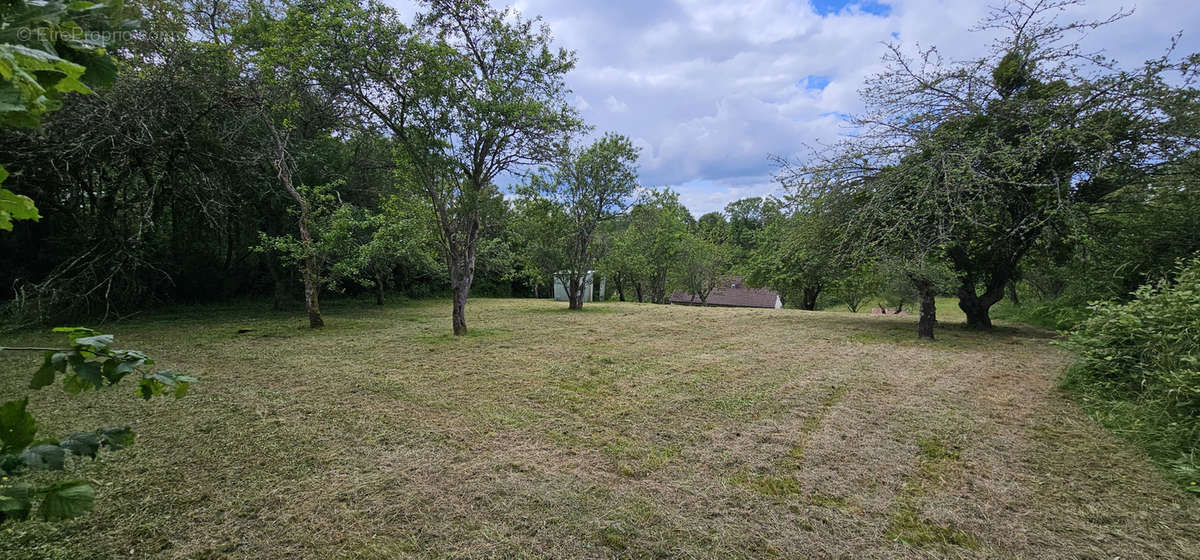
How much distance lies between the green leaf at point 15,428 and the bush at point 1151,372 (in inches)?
169

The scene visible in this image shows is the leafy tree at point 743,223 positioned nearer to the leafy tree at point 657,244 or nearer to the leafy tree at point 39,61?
the leafy tree at point 657,244

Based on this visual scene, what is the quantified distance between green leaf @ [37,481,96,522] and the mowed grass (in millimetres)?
1295

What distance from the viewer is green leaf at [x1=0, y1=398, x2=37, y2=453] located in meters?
0.73

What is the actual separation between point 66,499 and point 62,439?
104 millimetres

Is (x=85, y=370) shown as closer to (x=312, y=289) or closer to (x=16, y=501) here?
(x=16, y=501)

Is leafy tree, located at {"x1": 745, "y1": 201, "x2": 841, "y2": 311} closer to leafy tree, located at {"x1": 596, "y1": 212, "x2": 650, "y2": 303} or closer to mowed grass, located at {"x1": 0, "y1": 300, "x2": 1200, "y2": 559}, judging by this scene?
mowed grass, located at {"x1": 0, "y1": 300, "x2": 1200, "y2": 559}

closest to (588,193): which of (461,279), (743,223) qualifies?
(461,279)

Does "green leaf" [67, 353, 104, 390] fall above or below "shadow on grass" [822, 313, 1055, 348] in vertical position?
above

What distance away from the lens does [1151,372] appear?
331 cm

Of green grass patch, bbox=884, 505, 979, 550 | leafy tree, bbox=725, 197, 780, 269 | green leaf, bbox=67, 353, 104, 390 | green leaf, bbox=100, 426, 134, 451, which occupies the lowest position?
green grass patch, bbox=884, 505, 979, 550

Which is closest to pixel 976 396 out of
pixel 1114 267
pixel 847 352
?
pixel 847 352

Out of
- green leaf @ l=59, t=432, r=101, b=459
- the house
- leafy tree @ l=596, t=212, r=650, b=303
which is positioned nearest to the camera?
green leaf @ l=59, t=432, r=101, b=459

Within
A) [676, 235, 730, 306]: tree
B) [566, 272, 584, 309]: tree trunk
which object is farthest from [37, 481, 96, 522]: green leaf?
[676, 235, 730, 306]: tree

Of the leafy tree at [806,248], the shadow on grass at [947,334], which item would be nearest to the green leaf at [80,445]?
the shadow on grass at [947,334]
